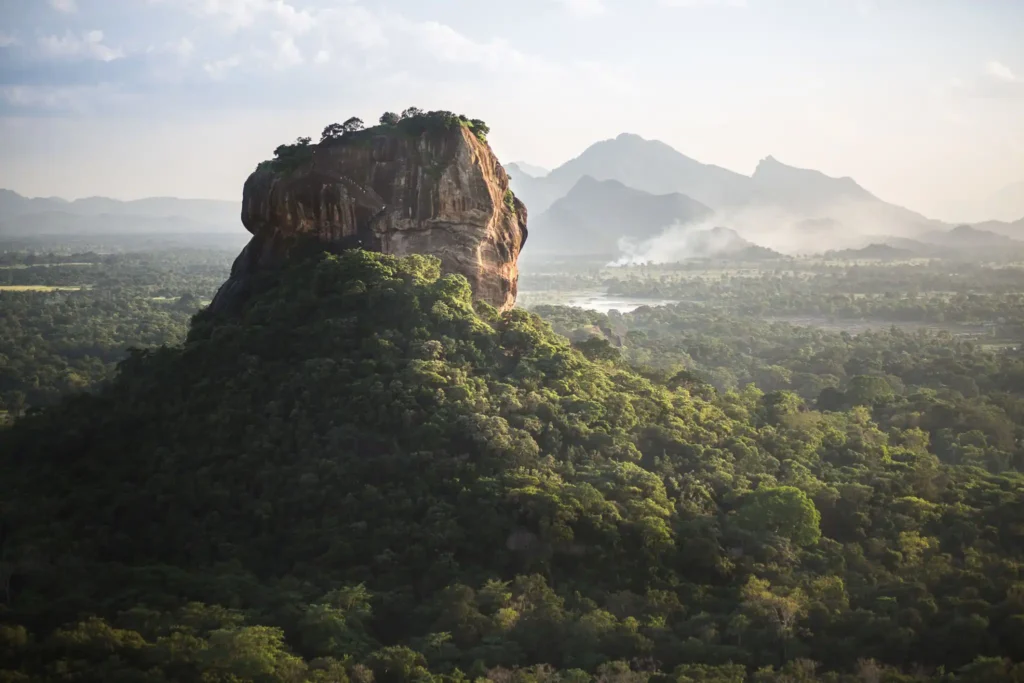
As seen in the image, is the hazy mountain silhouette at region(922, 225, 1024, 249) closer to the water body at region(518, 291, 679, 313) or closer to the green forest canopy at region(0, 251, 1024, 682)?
the water body at region(518, 291, 679, 313)

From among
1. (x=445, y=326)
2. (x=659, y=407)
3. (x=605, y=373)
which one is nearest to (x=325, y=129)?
(x=445, y=326)

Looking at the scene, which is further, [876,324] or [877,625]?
[876,324]

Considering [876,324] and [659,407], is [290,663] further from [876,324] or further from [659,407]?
[876,324]

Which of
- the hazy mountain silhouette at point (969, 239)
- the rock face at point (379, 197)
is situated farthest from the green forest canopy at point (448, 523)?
the hazy mountain silhouette at point (969, 239)

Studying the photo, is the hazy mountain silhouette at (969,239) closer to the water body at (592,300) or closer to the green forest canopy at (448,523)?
the water body at (592,300)

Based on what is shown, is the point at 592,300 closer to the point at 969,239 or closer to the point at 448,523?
the point at 448,523

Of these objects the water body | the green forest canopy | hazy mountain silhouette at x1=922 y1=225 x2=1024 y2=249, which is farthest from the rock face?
hazy mountain silhouette at x1=922 y1=225 x2=1024 y2=249
